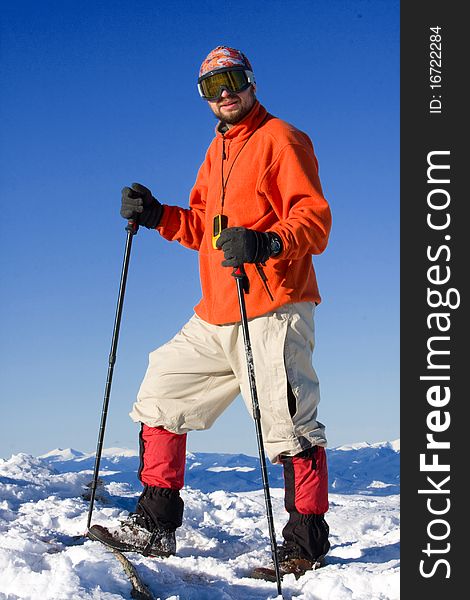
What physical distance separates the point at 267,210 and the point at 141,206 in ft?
3.16

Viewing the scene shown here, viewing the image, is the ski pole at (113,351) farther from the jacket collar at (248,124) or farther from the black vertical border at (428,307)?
the black vertical border at (428,307)

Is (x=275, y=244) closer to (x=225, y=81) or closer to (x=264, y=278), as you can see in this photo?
(x=264, y=278)

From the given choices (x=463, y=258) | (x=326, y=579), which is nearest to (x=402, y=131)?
(x=463, y=258)

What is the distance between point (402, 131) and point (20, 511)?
401 centimetres

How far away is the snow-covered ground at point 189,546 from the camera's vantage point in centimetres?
343

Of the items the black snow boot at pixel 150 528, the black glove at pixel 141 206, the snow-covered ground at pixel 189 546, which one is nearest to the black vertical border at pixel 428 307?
the snow-covered ground at pixel 189 546

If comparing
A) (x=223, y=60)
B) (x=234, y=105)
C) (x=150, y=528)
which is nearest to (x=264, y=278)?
(x=234, y=105)

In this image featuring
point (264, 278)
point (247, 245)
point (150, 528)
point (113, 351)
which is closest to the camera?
point (247, 245)

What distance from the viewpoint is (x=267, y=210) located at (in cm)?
447

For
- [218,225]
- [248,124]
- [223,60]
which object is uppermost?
[223,60]

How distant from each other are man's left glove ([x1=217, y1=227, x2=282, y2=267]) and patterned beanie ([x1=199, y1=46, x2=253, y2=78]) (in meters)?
1.18

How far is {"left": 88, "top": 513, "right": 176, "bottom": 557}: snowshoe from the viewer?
434 cm

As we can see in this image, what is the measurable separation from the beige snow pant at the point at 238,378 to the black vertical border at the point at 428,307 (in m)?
0.57

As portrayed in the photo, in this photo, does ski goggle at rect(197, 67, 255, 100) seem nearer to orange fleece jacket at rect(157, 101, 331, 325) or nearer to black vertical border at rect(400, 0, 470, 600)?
orange fleece jacket at rect(157, 101, 331, 325)
